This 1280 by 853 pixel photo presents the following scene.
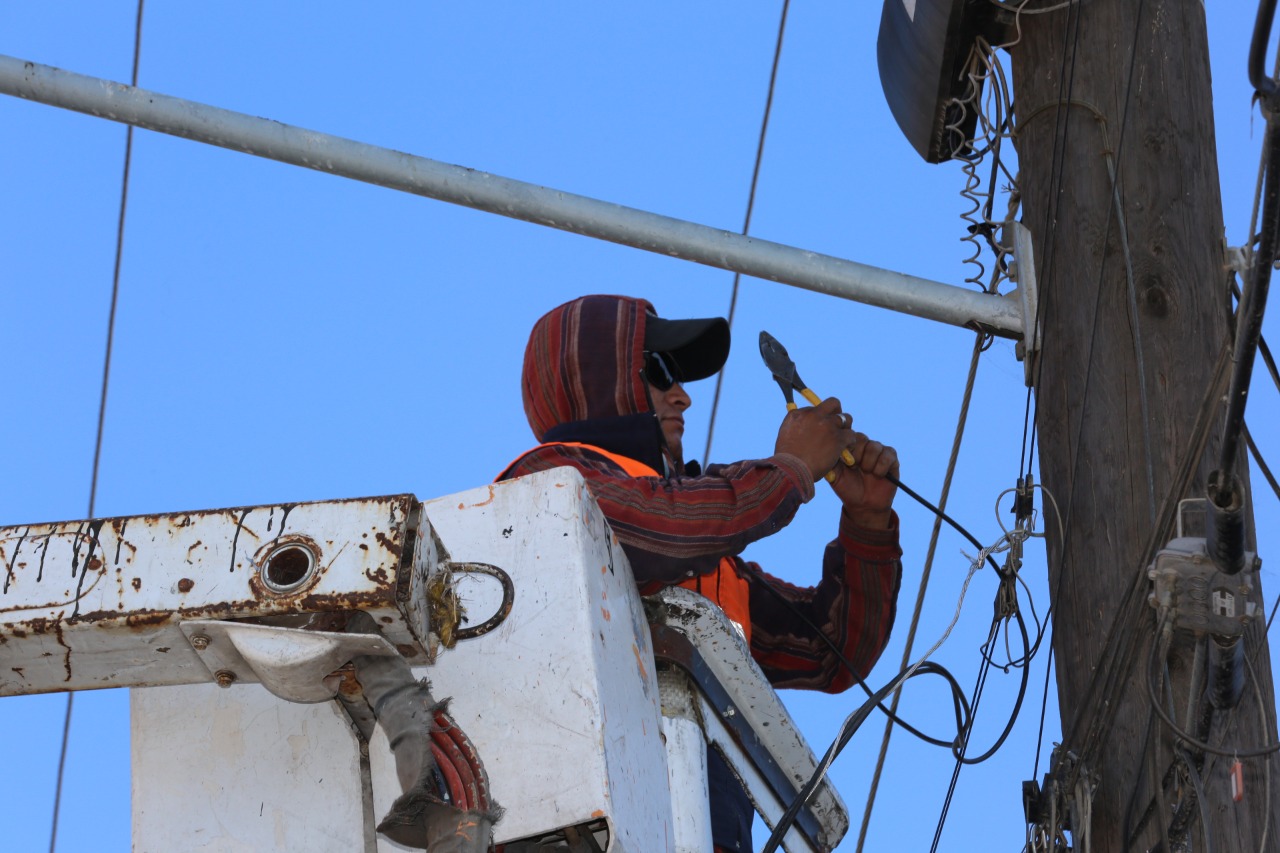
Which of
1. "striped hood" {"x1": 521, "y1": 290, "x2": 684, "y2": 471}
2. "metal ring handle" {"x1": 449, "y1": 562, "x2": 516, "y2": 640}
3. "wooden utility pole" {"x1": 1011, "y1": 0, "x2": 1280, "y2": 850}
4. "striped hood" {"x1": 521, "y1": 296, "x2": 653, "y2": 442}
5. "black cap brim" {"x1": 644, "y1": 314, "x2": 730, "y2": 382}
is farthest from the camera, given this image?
"black cap brim" {"x1": 644, "y1": 314, "x2": 730, "y2": 382}

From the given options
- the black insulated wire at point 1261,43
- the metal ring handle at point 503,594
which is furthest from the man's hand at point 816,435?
the black insulated wire at point 1261,43

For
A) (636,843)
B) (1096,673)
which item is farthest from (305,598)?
(1096,673)

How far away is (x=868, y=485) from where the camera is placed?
5.20 meters

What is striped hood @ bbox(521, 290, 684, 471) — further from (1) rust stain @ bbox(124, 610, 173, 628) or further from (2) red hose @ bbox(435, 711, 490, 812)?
(1) rust stain @ bbox(124, 610, 173, 628)

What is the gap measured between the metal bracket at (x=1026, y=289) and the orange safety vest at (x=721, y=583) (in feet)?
2.92

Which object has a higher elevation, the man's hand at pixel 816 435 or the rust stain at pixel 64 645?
the man's hand at pixel 816 435

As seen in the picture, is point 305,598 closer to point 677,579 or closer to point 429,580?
point 429,580

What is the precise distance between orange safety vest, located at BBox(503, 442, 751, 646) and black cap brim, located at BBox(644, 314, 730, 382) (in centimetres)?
41

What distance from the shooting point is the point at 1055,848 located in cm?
417

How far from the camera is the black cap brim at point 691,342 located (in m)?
5.23

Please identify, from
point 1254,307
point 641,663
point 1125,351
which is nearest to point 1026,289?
point 1125,351

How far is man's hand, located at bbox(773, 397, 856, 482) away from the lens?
4664mm

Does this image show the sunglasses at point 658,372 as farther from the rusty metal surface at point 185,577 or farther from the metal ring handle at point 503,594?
the rusty metal surface at point 185,577

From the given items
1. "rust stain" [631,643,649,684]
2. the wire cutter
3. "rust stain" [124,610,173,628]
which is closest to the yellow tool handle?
the wire cutter
